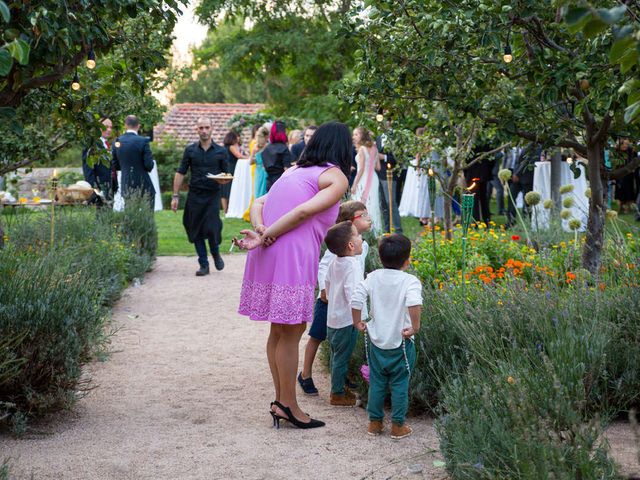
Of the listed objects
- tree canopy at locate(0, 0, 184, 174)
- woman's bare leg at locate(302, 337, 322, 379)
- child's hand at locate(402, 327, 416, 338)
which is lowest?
woman's bare leg at locate(302, 337, 322, 379)

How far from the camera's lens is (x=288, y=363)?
5.07m

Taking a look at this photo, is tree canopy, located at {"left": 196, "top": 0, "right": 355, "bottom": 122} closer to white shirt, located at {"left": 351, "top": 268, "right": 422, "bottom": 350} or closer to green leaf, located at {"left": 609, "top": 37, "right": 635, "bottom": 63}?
white shirt, located at {"left": 351, "top": 268, "right": 422, "bottom": 350}

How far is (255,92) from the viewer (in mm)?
51719

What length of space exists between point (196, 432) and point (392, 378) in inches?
46.5

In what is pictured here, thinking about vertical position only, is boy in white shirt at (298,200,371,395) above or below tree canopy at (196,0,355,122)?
below

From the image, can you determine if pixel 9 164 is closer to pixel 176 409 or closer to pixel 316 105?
pixel 176 409

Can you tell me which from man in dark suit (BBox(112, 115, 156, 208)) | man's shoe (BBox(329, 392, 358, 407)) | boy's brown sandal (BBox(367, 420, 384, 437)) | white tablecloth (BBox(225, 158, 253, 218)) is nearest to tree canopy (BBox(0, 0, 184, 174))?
man's shoe (BBox(329, 392, 358, 407))

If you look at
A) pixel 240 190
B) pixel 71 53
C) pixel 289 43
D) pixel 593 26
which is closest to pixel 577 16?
pixel 593 26

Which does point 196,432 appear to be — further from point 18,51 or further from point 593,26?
point 593,26

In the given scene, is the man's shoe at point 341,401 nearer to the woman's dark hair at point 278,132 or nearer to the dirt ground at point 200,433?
the dirt ground at point 200,433

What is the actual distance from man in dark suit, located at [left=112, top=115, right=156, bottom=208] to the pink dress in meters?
7.96

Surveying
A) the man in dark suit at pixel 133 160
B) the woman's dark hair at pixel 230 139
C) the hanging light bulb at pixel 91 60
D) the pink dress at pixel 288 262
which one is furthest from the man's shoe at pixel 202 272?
the woman's dark hair at pixel 230 139

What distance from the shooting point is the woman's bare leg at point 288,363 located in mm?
5070

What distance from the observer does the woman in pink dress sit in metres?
4.93
